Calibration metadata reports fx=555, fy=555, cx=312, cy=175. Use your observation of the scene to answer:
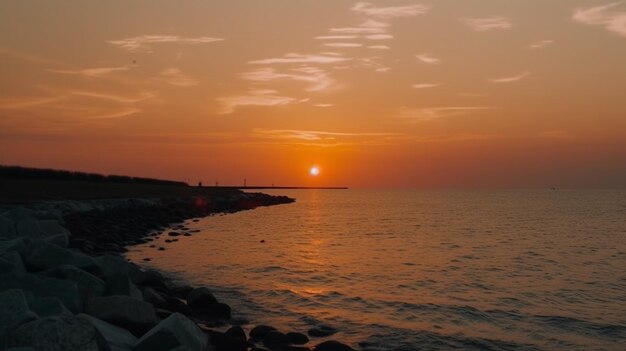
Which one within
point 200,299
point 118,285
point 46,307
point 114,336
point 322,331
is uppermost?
point 46,307

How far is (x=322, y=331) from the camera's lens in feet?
37.4

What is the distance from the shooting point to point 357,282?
1747cm

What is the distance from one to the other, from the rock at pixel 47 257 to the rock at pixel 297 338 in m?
4.41

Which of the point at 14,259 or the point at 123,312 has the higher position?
the point at 14,259

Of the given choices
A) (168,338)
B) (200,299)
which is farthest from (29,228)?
(168,338)

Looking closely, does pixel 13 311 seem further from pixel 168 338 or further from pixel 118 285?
pixel 118 285

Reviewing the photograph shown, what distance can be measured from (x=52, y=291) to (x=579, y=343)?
970cm

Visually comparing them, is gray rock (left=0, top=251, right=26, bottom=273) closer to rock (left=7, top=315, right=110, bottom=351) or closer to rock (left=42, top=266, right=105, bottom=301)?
rock (left=42, top=266, right=105, bottom=301)

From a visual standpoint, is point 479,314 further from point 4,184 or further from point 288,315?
point 4,184

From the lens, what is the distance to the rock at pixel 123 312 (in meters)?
8.54

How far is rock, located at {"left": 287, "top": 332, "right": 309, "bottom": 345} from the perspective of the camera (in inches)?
411

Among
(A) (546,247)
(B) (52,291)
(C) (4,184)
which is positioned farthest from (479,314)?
(C) (4,184)

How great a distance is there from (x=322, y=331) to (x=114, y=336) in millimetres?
4987

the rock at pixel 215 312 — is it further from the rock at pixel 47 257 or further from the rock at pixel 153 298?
the rock at pixel 47 257
